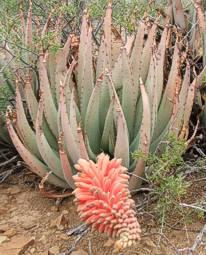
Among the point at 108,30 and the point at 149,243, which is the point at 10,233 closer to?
the point at 149,243

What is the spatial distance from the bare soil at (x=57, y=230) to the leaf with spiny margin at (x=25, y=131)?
27cm

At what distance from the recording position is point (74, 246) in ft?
Answer: 7.26

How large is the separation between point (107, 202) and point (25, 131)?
3.02 ft

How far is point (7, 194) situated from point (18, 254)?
0.57 m

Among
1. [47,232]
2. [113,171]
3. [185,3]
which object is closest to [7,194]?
[47,232]

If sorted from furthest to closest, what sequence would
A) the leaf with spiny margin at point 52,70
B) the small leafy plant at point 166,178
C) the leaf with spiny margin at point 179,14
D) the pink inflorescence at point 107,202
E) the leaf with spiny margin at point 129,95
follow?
1. the leaf with spiny margin at point 179,14
2. the leaf with spiny margin at point 52,70
3. the leaf with spiny margin at point 129,95
4. the small leafy plant at point 166,178
5. the pink inflorescence at point 107,202

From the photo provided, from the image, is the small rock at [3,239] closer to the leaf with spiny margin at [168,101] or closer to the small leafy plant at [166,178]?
the small leafy plant at [166,178]

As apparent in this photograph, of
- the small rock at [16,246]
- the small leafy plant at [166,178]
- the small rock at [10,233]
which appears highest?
the small leafy plant at [166,178]

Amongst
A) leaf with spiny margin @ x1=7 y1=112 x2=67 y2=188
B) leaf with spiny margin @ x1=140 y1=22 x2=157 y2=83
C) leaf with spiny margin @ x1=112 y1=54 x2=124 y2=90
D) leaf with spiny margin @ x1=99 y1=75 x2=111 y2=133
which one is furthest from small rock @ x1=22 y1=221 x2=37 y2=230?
leaf with spiny margin @ x1=140 y1=22 x2=157 y2=83

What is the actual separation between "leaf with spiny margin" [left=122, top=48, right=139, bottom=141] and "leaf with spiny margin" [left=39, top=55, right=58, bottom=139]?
1.14ft

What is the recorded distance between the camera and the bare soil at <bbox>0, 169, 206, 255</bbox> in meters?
2.26

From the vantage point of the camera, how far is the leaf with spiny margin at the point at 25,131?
2.53 metres

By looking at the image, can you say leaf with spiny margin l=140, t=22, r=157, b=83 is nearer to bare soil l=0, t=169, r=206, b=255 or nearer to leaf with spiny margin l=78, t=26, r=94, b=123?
leaf with spiny margin l=78, t=26, r=94, b=123

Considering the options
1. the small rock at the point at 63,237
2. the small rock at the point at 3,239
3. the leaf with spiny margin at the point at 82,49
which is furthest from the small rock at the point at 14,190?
the leaf with spiny margin at the point at 82,49
